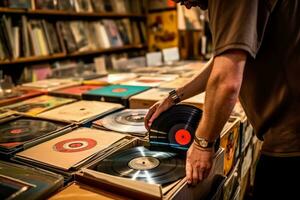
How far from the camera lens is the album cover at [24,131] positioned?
1136mm

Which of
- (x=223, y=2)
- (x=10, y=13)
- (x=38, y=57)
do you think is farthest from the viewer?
(x=38, y=57)

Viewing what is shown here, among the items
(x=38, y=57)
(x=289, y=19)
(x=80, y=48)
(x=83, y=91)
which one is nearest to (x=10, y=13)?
(x=38, y=57)

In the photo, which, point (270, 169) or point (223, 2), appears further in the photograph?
point (270, 169)

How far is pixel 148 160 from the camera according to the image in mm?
1008

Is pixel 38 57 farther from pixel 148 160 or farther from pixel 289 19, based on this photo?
pixel 289 19

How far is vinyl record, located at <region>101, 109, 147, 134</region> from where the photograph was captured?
1.30 metres

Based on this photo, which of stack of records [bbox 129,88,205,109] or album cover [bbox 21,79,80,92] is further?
album cover [bbox 21,79,80,92]

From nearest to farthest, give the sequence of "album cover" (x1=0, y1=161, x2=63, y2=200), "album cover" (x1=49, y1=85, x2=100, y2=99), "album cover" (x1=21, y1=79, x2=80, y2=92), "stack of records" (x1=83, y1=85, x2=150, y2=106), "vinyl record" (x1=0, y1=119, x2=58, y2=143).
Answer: "album cover" (x1=0, y1=161, x2=63, y2=200) < "vinyl record" (x1=0, y1=119, x2=58, y2=143) < "stack of records" (x1=83, y1=85, x2=150, y2=106) < "album cover" (x1=49, y1=85, x2=100, y2=99) < "album cover" (x1=21, y1=79, x2=80, y2=92)

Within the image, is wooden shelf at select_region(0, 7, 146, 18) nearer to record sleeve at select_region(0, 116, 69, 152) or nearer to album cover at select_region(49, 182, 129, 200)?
record sleeve at select_region(0, 116, 69, 152)

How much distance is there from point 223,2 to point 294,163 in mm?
551

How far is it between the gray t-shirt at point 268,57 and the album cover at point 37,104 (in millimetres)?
1107

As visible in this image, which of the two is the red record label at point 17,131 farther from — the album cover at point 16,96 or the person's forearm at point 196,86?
the person's forearm at point 196,86

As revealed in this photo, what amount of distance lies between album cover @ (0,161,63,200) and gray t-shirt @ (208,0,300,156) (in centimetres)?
58

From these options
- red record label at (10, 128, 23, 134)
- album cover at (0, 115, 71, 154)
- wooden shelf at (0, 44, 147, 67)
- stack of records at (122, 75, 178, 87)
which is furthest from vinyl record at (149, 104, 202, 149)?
wooden shelf at (0, 44, 147, 67)
